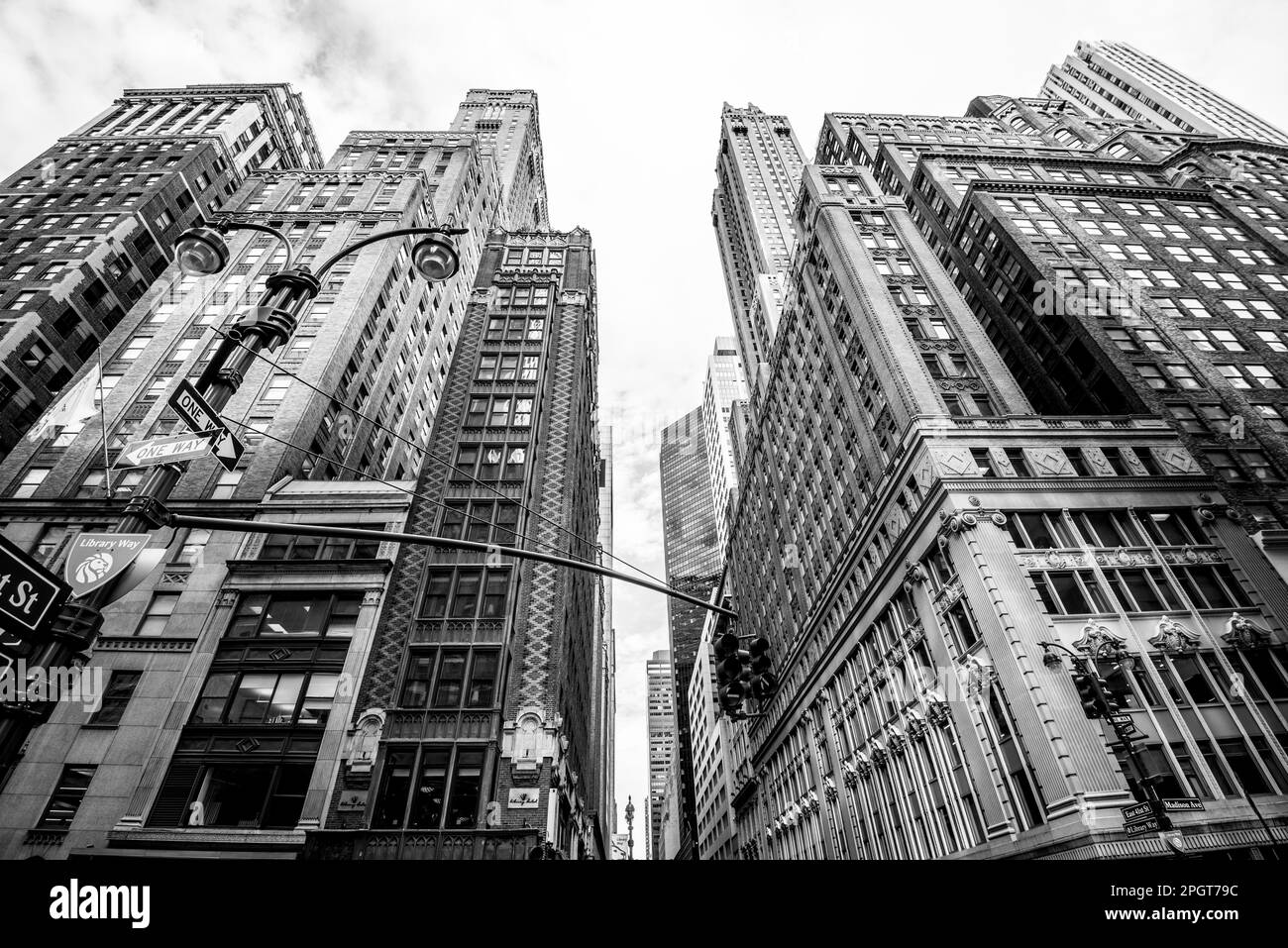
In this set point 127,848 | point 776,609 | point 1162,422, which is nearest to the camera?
point 127,848

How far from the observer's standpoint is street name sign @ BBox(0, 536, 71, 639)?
704 centimetres

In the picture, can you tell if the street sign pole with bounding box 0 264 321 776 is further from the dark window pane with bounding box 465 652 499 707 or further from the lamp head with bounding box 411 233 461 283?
the dark window pane with bounding box 465 652 499 707

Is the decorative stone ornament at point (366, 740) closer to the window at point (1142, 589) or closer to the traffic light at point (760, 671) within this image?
the traffic light at point (760, 671)

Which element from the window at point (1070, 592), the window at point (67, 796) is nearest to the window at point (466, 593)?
the window at point (67, 796)

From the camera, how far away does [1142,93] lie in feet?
389

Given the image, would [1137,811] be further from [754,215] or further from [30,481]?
[754,215]

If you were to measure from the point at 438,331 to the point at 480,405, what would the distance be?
27245 millimetres

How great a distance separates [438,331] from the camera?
223ft

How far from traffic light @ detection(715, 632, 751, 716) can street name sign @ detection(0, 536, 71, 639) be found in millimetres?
9146

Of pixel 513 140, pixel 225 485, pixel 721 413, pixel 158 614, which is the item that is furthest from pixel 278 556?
pixel 721 413
